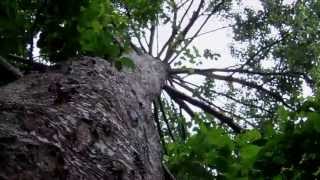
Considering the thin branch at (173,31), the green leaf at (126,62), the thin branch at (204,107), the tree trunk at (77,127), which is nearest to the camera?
the tree trunk at (77,127)

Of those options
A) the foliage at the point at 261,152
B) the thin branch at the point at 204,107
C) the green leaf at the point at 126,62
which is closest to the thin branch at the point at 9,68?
the green leaf at the point at 126,62

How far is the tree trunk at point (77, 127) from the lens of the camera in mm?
1461

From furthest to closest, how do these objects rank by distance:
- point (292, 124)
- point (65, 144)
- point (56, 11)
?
point (292, 124), point (56, 11), point (65, 144)

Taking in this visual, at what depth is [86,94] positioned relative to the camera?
7.47 ft

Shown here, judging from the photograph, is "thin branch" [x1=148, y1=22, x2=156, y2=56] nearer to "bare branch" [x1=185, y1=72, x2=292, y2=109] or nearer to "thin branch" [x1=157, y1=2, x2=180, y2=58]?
"thin branch" [x1=157, y1=2, x2=180, y2=58]

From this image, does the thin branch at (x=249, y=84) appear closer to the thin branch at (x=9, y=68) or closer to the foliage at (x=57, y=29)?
the foliage at (x=57, y=29)

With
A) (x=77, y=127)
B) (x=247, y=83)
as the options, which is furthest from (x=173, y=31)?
(x=77, y=127)

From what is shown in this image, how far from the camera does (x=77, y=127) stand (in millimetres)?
1850

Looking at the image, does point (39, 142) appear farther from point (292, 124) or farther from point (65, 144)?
point (292, 124)

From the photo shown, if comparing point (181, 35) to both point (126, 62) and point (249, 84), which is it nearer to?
point (249, 84)

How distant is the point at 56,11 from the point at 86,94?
17.0 inches

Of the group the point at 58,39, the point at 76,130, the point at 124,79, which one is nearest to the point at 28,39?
the point at 58,39

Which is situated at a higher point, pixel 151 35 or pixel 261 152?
pixel 151 35

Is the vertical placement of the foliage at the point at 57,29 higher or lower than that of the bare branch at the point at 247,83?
higher
